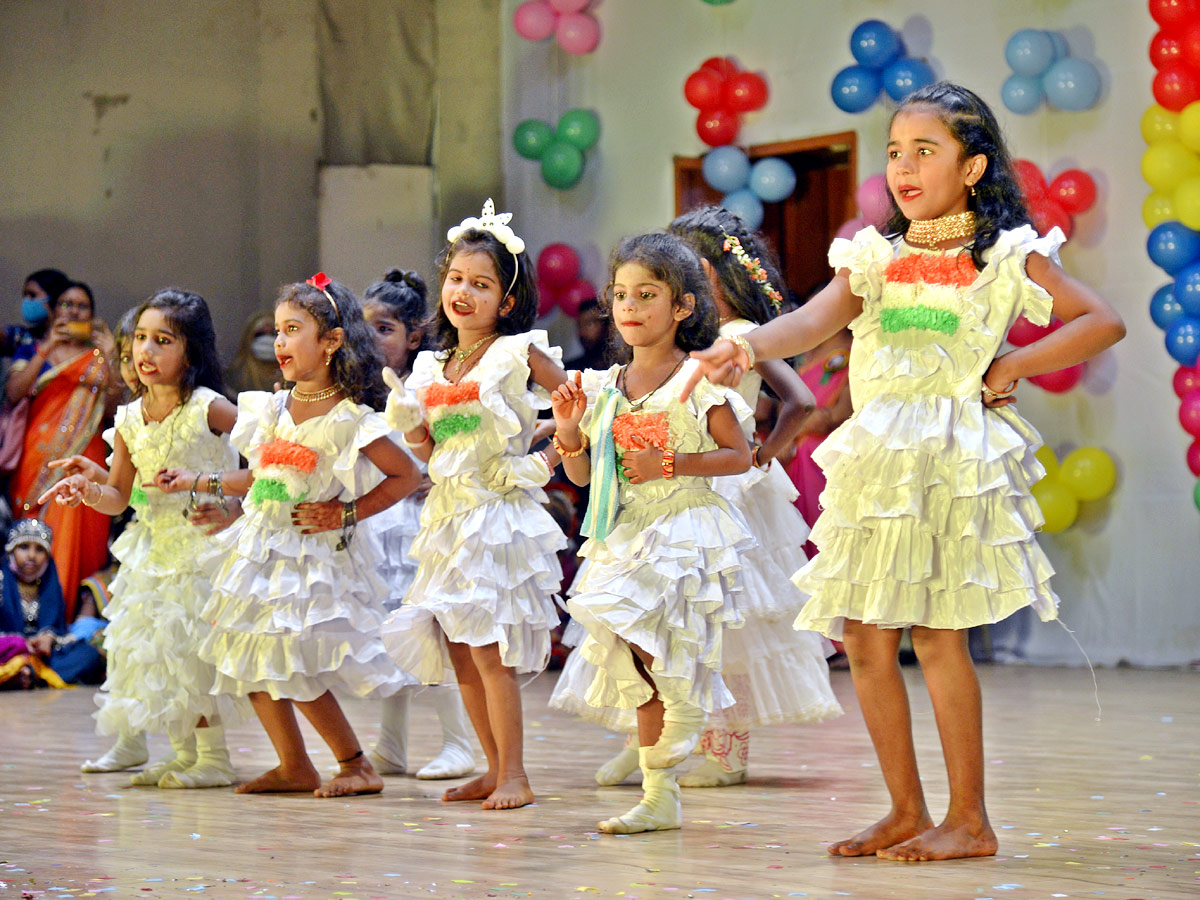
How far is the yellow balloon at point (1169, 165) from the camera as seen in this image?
241 inches

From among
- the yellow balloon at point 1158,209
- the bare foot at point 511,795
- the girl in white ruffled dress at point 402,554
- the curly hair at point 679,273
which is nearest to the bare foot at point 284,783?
the girl in white ruffled dress at point 402,554

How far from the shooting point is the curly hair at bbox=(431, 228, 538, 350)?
A: 3469 mm

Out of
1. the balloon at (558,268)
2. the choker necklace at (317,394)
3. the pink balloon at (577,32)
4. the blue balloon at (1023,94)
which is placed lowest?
the choker necklace at (317,394)

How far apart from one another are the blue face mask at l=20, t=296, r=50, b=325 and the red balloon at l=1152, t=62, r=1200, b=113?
5.07 m

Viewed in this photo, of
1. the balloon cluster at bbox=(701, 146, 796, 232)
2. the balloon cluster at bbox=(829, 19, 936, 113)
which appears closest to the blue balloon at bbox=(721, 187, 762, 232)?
the balloon cluster at bbox=(701, 146, 796, 232)

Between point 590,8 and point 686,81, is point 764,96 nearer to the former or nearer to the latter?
Result: point 686,81

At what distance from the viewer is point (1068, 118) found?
6.66 metres

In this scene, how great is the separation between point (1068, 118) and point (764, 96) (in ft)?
4.95

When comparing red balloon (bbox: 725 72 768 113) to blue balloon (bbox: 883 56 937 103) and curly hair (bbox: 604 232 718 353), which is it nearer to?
blue balloon (bbox: 883 56 937 103)

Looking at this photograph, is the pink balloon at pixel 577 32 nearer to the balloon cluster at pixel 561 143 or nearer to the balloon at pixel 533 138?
the balloon cluster at pixel 561 143

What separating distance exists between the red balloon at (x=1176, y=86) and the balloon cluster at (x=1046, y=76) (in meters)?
0.38

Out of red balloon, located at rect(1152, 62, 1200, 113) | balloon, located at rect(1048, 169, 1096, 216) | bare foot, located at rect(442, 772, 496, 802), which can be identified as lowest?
bare foot, located at rect(442, 772, 496, 802)

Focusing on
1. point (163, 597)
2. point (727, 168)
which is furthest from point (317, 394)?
point (727, 168)

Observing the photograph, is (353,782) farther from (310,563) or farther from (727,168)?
(727,168)
